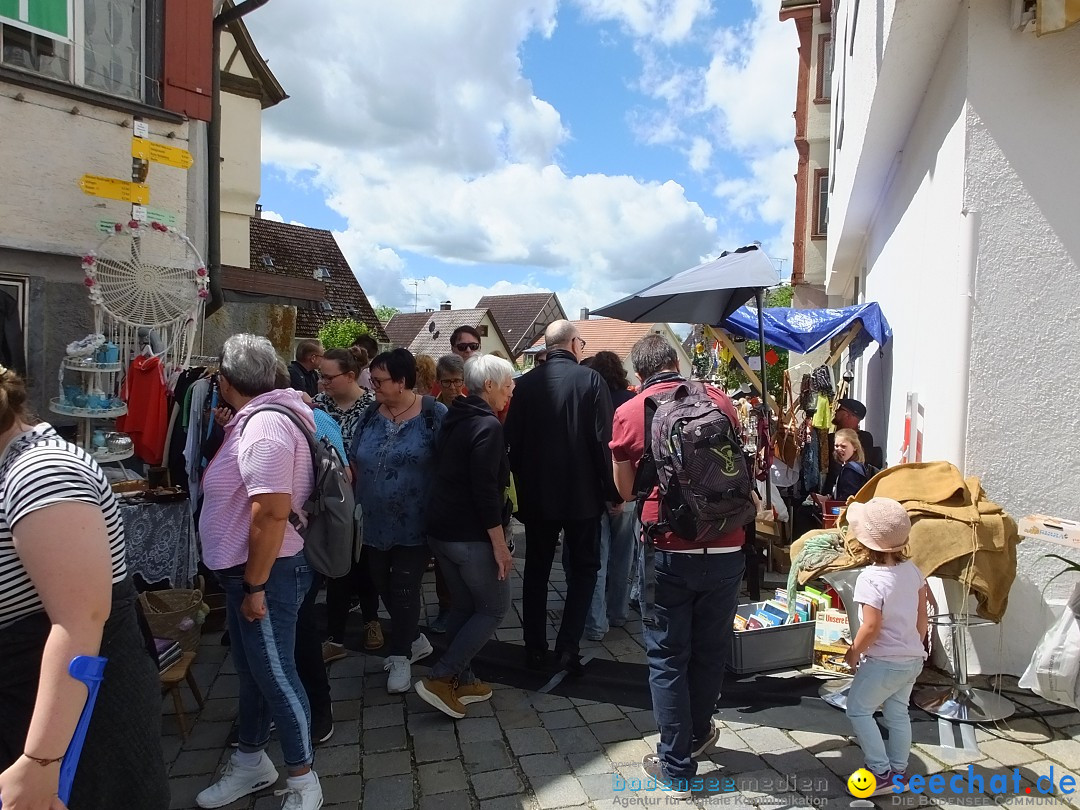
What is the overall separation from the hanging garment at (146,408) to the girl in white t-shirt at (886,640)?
14.4ft

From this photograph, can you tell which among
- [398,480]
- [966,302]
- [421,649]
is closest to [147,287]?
[398,480]

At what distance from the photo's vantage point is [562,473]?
3918 mm

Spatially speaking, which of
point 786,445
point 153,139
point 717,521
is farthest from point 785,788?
point 153,139

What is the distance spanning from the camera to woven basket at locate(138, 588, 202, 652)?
3.66 m

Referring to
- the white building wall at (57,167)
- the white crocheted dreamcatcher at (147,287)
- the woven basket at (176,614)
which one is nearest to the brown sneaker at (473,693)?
the woven basket at (176,614)

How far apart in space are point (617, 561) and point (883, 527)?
2263 millimetres

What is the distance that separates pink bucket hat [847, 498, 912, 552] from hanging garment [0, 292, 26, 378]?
5.17 metres

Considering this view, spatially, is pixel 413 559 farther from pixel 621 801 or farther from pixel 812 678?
pixel 812 678

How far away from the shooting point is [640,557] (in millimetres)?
5156

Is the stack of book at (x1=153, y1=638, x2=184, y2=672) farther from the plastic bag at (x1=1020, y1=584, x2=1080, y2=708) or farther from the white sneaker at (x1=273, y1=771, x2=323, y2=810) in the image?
the plastic bag at (x1=1020, y1=584, x2=1080, y2=708)

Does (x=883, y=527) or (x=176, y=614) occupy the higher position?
(x=883, y=527)

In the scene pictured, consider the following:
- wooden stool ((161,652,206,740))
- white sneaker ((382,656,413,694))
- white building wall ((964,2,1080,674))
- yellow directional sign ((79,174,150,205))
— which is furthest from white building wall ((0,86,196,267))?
white building wall ((964,2,1080,674))

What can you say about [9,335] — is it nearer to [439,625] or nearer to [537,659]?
[439,625]

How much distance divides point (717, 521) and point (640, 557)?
241 cm
